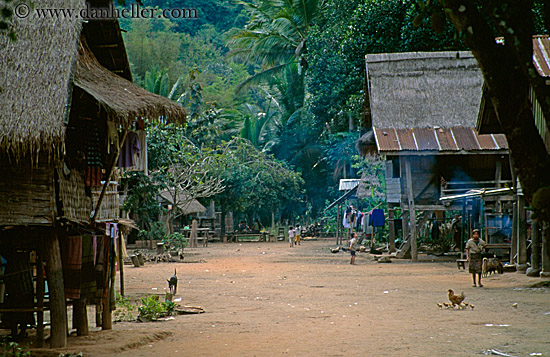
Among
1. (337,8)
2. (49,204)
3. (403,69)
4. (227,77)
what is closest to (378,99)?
(403,69)

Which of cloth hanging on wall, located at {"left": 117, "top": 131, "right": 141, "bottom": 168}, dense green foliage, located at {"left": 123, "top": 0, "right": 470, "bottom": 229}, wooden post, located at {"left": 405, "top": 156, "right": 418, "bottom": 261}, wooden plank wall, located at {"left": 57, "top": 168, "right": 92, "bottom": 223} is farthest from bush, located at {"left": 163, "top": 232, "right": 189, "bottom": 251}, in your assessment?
wooden plank wall, located at {"left": 57, "top": 168, "right": 92, "bottom": 223}

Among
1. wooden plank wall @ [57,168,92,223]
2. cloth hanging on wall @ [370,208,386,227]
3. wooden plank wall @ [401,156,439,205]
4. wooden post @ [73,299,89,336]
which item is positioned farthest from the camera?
cloth hanging on wall @ [370,208,386,227]

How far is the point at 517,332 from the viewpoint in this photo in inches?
384

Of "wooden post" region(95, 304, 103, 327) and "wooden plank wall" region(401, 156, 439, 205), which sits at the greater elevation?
"wooden plank wall" region(401, 156, 439, 205)

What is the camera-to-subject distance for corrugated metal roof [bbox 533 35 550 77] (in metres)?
12.0

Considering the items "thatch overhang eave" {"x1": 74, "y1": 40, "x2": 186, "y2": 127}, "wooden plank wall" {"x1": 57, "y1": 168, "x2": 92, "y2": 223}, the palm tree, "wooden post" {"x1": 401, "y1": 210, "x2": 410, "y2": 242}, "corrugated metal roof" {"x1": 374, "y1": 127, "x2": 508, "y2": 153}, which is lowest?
"wooden post" {"x1": 401, "y1": 210, "x2": 410, "y2": 242}

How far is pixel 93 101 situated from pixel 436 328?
6025mm

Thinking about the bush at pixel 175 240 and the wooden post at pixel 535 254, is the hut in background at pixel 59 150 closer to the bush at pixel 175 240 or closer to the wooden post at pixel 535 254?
the wooden post at pixel 535 254

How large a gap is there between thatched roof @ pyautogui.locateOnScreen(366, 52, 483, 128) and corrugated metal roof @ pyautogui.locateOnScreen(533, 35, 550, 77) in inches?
447

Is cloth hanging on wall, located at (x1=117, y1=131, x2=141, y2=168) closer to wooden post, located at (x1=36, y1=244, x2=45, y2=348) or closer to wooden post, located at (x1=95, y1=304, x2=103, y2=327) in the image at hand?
wooden post, located at (x1=95, y1=304, x2=103, y2=327)

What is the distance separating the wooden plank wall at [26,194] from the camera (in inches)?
348

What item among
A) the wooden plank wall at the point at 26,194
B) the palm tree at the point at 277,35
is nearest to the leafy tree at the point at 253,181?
the palm tree at the point at 277,35

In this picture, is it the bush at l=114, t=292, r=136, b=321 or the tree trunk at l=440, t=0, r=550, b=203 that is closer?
the tree trunk at l=440, t=0, r=550, b=203

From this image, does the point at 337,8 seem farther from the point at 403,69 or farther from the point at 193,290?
the point at 193,290
